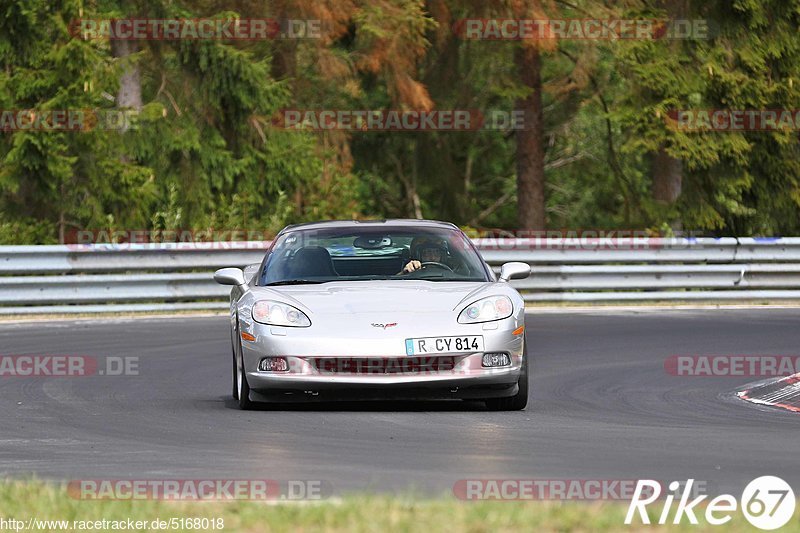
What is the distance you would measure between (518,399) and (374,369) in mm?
1078

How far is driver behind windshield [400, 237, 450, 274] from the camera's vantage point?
12320mm

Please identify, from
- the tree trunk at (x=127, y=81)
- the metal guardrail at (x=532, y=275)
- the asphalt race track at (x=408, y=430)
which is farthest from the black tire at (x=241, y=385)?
the tree trunk at (x=127, y=81)

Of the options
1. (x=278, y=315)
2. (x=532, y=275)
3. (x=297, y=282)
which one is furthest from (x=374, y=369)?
(x=532, y=275)

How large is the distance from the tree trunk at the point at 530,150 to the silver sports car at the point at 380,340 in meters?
23.0

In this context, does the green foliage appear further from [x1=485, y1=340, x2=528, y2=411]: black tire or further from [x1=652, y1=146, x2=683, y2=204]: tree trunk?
[x1=485, y1=340, x2=528, y2=411]: black tire

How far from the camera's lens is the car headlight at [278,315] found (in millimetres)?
11109

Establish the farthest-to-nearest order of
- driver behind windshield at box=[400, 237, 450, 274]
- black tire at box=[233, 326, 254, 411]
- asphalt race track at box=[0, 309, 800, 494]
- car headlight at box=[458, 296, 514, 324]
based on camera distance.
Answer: driver behind windshield at box=[400, 237, 450, 274], black tire at box=[233, 326, 254, 411], car headlight at box=[458, 296, 514, 324], asphalt race track at box=[0, 309, 800, 494]

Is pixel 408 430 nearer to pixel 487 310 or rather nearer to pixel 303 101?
pixel 487 310

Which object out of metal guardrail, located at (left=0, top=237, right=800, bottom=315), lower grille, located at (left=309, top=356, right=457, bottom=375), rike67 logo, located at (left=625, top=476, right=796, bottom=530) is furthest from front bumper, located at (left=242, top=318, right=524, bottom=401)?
metal guardrail, located at (left=0, top=237, right=800, bottom=315)

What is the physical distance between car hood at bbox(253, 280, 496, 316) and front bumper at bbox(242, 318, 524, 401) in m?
0.25

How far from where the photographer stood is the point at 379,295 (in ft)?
37.2

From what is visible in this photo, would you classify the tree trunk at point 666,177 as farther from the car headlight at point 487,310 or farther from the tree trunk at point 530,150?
the car headlight at point 487,310

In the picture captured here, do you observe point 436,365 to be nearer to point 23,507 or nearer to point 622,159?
point 23,507

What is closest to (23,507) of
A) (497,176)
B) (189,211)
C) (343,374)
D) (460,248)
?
(343,374)
